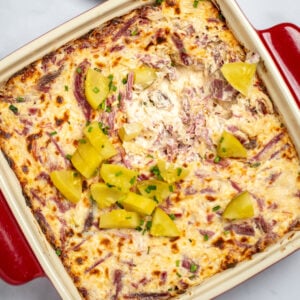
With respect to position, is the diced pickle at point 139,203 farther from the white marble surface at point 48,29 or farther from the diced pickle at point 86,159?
the white marble surface at point 48,29

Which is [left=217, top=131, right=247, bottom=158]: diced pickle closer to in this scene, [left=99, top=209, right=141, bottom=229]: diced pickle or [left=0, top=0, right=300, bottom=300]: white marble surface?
[left=99, top=209, right=141, bottom=229]: diced pickle

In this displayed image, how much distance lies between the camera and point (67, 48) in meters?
2.97

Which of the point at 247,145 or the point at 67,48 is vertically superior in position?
the point at 67,48

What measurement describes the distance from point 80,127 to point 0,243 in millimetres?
723

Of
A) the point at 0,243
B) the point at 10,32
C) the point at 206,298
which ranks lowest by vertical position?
the point at 206,298

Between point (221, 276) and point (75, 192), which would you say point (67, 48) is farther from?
point (221, 276)

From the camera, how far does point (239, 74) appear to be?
2.91 metres

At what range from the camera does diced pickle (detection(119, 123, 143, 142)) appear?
9.49 ft

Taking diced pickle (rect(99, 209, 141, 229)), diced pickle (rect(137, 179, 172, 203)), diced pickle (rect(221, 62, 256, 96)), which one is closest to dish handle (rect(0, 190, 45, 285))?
diced pickle (rect(99, 209, 141, 229))

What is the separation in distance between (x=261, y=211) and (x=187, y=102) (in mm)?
677

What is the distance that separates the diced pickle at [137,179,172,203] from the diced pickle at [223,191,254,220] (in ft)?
1.03

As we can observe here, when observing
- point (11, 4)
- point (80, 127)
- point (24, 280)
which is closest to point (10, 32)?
point (11, 4)

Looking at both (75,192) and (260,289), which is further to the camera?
(260,289)

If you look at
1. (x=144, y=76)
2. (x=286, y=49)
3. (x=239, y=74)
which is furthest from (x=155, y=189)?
(x=286, y=49)
